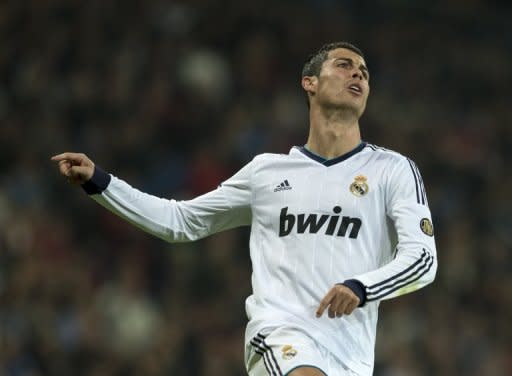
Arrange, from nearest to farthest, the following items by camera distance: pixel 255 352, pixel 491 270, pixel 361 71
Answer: pixel 255 352 → pixel 361 71 → pixel 491 270

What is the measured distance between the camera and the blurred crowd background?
27.9 feet

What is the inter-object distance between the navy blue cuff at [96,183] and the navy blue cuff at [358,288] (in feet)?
3.99

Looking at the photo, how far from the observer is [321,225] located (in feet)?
15.0

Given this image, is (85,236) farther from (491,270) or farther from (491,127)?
(491,127)

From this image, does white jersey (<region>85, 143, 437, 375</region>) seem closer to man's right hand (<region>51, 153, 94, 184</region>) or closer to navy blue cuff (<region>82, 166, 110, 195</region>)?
navy blue cuff (<region>82, 166, 110, 195</region>)

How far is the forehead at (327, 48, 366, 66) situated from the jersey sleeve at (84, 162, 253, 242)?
0.65 meters

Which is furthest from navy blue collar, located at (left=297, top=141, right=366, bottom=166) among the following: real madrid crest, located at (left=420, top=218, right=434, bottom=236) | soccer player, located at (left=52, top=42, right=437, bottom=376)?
A: real madrid crest, located at (left=420, top=218, right=434, bottom=236)

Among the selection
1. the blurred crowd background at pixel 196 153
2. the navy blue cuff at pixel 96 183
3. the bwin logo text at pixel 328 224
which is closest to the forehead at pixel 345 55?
the bwin logo text at pixel 328 224

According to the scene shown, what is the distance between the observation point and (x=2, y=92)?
1004 centimetres

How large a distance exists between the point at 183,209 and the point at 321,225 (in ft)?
2.36

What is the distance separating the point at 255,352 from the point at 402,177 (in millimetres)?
951

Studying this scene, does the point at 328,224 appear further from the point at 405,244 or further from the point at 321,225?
the point at 405,244

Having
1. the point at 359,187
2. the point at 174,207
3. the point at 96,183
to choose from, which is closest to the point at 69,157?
the point at 96,183

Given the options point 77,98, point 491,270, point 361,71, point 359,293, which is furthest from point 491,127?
point 359,293
